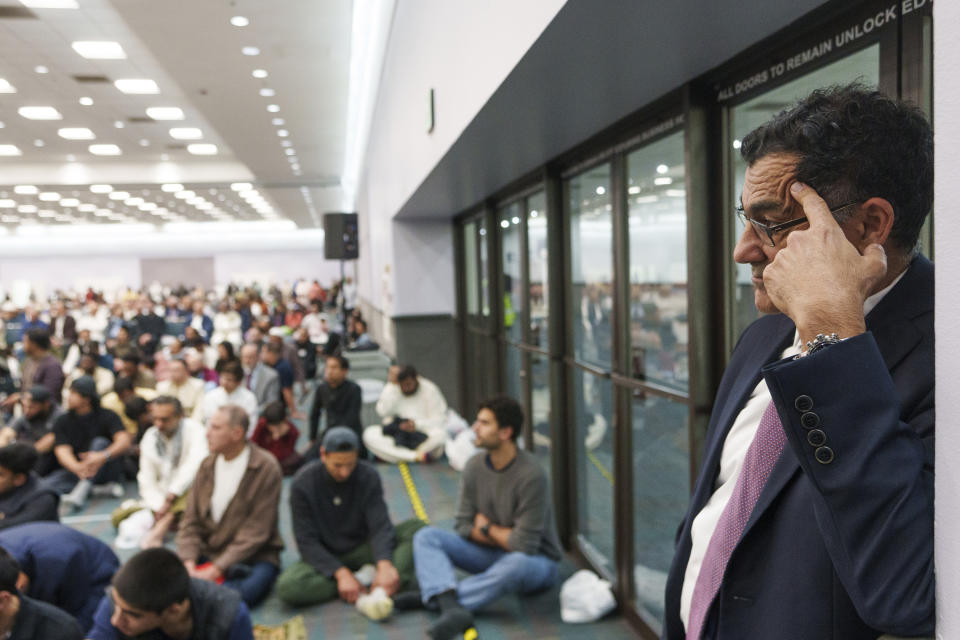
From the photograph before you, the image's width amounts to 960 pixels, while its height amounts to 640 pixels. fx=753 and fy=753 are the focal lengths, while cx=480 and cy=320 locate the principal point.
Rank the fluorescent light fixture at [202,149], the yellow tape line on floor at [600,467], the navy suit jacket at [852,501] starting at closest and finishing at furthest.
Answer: the navy suit jacket at [852,501] → the yellow tape line on floor at [600,467] → the fluorescent light fixture at [202,149]

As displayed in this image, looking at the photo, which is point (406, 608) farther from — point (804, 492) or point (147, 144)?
point (147, 144)

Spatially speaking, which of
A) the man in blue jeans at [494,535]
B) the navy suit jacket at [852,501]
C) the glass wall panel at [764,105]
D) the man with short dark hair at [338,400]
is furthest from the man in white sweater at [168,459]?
the navy suit jacket at [852,501]

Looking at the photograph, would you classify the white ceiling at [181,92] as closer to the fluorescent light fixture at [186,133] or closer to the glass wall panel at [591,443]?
the fluorescent light fixture at [186,133]

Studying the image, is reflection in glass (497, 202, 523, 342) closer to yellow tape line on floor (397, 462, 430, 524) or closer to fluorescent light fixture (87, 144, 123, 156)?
yellow tape line on floor (397, 462, 430, 524)

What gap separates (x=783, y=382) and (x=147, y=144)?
688 inches

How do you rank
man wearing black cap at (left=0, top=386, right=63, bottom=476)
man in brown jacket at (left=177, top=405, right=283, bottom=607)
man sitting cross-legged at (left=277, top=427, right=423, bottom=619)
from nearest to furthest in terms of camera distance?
1. man sitting cross-legged at (left=277, top=427, right=423, bottom=619)
2. man in brown jacket at (left=177, top=405, right=283, bottom=607)
3. man wearing black cap at (left=0, top=386, right=63, bottom=476)

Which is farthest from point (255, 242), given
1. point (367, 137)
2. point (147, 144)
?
point (367, 137)

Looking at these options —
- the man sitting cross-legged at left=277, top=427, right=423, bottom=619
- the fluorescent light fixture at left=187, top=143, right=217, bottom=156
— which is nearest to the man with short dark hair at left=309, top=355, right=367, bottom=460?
the man sitting cross-legged at left=277, top=427, right=423, bottom=619

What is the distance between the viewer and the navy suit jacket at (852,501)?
95 cm

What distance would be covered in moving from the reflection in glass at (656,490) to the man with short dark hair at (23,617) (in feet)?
9.54

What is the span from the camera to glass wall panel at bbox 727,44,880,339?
2.25 meters

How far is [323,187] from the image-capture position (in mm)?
23547

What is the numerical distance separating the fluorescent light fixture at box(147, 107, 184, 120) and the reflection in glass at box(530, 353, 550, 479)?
9171 mm

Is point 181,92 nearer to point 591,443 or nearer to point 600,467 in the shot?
point 600,467
